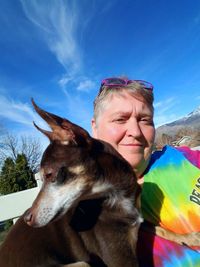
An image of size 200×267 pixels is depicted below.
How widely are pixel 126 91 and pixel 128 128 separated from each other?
0.37 m

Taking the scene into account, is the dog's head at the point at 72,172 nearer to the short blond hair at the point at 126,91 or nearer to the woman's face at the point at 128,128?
the woman's face at the point at 128,128

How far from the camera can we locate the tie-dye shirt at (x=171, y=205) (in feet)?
8.46

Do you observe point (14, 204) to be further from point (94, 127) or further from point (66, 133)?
point (66, 133)

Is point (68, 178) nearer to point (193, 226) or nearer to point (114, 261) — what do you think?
point (114, 261)

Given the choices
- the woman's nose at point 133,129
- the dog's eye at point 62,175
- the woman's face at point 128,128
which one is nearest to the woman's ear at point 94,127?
the woman's face at point 128,128

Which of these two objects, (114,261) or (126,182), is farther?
(126,182)

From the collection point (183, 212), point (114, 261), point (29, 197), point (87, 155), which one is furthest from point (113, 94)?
point (29, 197)

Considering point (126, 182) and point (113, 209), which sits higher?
point (126, 182)

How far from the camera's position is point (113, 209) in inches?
107

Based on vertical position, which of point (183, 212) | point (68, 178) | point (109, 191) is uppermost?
point (68, 178)

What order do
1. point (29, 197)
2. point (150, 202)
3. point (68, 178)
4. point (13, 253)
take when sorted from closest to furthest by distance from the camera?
point (13, 253) < point (68, 178) < point (150, 202) < point (29, 197)

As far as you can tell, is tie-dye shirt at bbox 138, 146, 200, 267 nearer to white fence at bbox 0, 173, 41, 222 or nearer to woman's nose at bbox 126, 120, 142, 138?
woman's nose at bbox 126, 120, 142, 138

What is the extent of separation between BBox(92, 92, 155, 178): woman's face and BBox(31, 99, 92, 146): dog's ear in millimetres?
387

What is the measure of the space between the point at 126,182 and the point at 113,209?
245 mm
